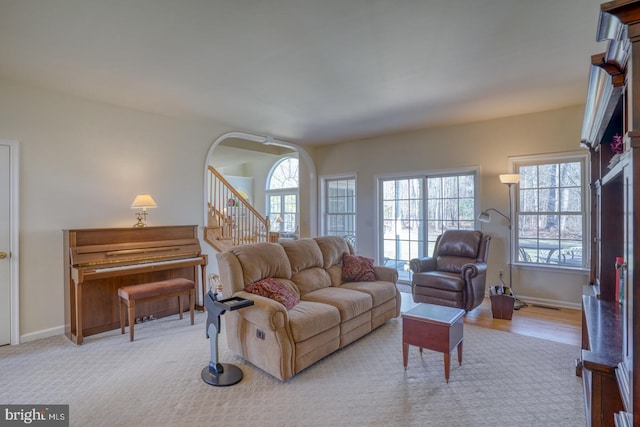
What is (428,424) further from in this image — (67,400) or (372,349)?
(67,400)

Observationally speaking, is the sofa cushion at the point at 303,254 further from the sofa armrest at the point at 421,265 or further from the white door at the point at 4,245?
the white door at the point at 4,245

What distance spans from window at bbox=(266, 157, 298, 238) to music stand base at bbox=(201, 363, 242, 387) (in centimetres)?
694

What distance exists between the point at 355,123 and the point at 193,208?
111 inches

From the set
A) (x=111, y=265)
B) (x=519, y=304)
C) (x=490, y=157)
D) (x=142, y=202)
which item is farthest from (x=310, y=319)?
(x=490, y=157)

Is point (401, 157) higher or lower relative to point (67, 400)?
higher

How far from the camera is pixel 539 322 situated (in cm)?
394

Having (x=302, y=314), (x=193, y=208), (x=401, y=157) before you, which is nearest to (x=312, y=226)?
(x=401, y=157)

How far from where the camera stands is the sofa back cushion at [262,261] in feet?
10.2

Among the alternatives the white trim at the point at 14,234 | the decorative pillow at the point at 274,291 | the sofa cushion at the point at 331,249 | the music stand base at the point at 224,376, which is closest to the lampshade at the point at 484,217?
the sofa cushion at the point at 331,249

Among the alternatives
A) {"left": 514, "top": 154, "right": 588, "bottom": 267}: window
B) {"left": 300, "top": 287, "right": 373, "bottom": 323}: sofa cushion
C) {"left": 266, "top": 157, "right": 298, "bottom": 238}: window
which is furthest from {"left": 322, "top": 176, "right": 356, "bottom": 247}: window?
{"left": 300, "top": 287, "right": 373, "bottom": 323}: sofa cushion

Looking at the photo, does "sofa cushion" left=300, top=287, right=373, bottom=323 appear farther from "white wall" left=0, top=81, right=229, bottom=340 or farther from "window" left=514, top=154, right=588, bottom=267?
"window" left=514, top=154, right=588, bottom=267

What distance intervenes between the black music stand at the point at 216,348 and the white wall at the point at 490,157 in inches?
160

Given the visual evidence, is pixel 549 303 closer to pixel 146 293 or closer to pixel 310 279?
pixel 310 279

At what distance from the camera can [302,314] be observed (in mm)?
2785
